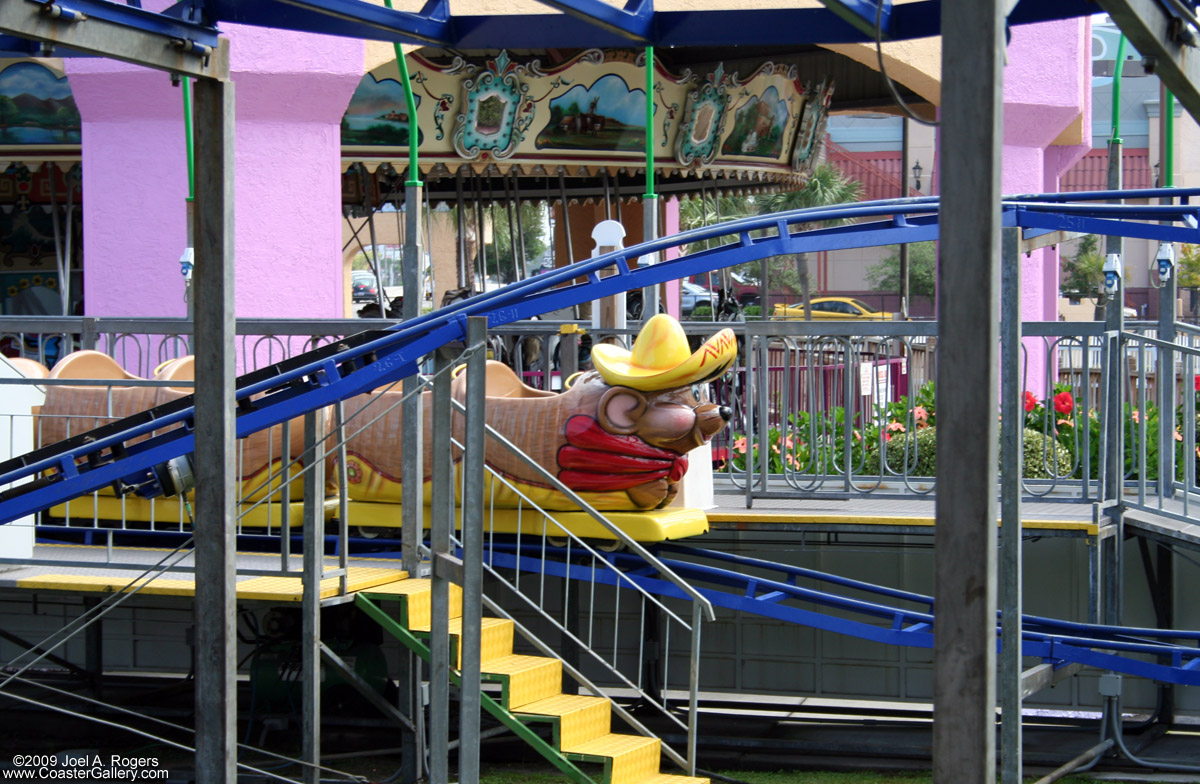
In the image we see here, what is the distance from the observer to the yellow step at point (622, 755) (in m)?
6.93

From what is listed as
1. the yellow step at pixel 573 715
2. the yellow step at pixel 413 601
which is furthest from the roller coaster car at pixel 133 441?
the yellow step at pixel 573 715

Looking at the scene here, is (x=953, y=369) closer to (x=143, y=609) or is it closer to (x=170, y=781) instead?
(x=170, y=781)

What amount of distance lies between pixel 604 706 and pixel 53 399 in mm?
4108

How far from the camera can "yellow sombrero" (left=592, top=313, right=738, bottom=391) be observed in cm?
783

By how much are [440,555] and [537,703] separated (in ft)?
4.08

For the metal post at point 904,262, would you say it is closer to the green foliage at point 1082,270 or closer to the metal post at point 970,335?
the metal post at point 970,335

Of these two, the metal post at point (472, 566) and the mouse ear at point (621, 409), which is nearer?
the metal post at point (472, 566)

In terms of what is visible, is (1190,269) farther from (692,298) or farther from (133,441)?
(133,441)

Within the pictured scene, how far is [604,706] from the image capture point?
24.1ft

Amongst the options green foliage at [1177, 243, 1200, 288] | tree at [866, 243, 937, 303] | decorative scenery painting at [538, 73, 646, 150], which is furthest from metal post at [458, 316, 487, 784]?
tree at [866, 243, 937, 303]

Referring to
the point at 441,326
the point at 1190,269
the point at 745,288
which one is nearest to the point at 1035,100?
the point at 441,326

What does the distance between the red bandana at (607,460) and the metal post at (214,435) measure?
349 centimetres

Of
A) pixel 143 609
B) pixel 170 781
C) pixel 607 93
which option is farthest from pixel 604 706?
pixel 607 93

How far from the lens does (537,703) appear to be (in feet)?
23.7
